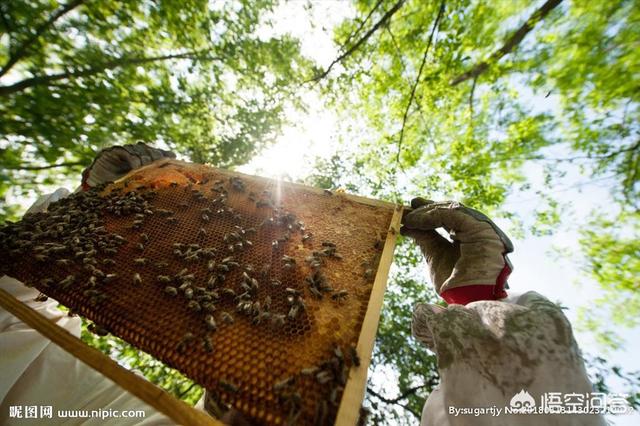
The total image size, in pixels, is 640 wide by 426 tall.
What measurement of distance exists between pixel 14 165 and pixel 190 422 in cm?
841

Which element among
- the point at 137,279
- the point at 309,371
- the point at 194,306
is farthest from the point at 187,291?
the point at 309,371

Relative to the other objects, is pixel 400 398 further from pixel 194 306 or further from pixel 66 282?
pixel 66 282

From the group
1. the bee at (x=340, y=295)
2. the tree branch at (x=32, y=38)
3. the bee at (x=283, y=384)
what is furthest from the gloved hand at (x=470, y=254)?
the tree branch at (x=32, y=38)

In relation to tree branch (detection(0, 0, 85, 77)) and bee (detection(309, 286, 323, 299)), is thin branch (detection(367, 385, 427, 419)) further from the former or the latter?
tree branch (detection(0, 0, 85, 77))

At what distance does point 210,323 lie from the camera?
204 centimetres

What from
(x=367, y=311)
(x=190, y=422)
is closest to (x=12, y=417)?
(x=190, y=422)

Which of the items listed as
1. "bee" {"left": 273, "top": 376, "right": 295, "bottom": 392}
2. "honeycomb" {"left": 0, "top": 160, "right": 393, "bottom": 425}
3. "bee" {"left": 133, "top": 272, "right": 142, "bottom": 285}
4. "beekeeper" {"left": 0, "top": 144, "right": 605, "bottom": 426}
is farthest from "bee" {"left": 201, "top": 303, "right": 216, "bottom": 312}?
"beekeeper" {"left": 0, "top": 144, "right": 605, "bottom": 426}

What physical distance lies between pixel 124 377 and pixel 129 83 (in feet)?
30.4

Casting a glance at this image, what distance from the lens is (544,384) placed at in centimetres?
181

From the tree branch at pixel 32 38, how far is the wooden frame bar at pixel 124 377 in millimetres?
7627

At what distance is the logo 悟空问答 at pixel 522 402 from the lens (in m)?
1.76

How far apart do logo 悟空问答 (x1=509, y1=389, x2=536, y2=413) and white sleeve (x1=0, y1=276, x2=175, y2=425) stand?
3.37 metres

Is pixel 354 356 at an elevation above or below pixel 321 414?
above

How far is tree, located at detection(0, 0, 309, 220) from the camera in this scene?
5.93 metres
